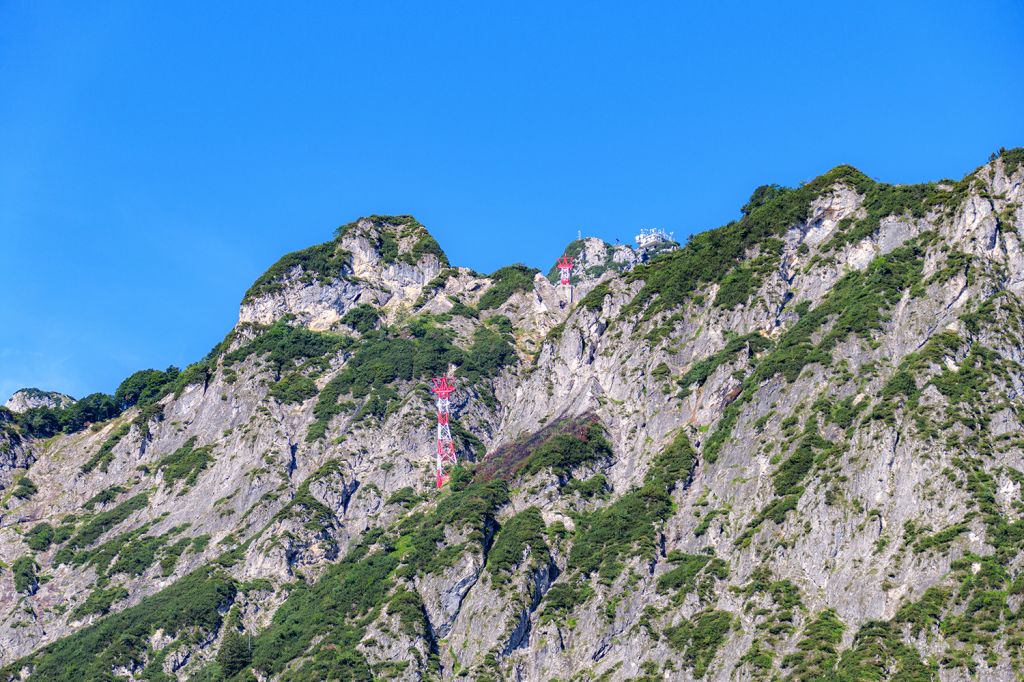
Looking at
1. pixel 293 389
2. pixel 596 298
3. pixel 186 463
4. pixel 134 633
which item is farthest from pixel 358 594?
pixel 596 298

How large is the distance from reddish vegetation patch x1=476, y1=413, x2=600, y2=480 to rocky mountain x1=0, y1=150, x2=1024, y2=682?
52 centimetres

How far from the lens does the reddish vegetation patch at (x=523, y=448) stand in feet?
502

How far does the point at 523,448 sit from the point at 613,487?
14.0 meters

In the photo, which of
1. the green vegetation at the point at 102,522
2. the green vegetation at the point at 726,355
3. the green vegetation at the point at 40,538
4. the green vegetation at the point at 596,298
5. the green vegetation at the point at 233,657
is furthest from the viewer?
the green vegetation at the point at 596,298

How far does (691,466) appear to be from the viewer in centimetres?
14062

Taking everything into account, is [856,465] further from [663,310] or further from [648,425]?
[663,310]

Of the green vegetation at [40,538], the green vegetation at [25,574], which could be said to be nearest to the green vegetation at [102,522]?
the green vegetation at [40,538]

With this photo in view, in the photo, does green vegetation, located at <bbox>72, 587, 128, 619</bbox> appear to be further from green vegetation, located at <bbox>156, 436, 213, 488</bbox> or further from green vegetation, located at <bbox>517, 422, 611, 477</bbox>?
green vegetation, located at <bbox>517, 422, 611, 477</bbox>

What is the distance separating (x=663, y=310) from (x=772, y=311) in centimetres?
1387

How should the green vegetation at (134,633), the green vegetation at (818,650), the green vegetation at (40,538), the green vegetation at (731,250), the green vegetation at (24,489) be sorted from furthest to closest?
the green vegetation at (24,489), the green vegetation at (40,538), the green vegetation at (731,250), the green vegetation at (134,633), the green vegetation at (818,650)

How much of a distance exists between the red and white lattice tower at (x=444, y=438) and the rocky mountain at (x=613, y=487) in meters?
1.82

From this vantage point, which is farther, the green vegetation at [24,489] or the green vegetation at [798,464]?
the green vegetation at [24,489]

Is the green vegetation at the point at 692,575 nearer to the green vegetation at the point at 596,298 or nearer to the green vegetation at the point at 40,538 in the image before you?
the green vegetation at the point at 596,298

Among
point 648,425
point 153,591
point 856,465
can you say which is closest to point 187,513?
point 153,591
